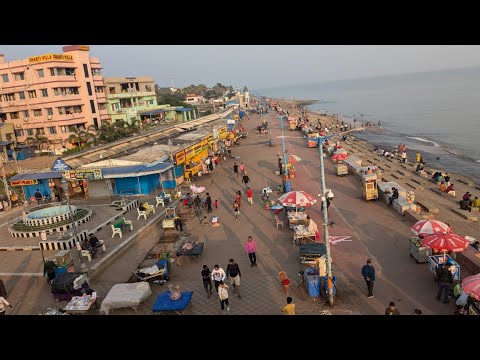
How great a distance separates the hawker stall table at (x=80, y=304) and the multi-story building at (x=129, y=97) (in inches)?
1813

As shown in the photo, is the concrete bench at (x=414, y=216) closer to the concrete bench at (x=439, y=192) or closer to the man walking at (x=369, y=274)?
the man walking at (x=369, y=274)

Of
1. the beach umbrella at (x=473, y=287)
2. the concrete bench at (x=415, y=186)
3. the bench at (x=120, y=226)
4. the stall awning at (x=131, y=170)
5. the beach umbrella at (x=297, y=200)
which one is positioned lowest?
the concrete bench at (x=415, y=186)

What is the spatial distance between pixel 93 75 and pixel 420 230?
Result: 4542cm

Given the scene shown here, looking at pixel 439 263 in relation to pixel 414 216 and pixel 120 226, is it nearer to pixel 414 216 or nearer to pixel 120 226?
pixel 414 216

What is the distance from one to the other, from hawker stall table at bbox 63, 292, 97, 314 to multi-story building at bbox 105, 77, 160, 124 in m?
46.0

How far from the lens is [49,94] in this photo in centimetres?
4278

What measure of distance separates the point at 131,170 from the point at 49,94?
89.1 feet

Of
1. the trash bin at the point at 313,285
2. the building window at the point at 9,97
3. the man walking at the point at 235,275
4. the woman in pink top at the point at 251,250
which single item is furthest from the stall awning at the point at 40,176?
the building window at the point at 9,97

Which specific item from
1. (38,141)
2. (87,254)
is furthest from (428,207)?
(38,141)

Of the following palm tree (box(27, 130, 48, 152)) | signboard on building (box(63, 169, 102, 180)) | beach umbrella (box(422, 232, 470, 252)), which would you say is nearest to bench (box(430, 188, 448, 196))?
beach umbrella (box(422, 232, 470, 252))

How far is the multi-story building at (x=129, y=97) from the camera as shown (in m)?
55.4

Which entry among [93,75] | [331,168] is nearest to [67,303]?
[331,168]
